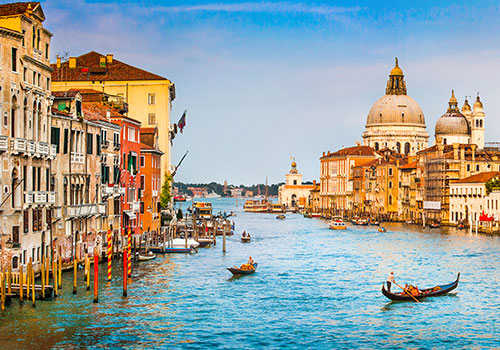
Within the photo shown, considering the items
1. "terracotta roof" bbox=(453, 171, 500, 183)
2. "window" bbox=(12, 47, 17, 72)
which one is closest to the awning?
"window" bbox=(12, 47, 17, 72)

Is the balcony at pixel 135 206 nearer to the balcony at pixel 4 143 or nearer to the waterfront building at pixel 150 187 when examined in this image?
the waterfront building at pixel 150 187

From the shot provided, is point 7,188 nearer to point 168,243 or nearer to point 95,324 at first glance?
point 95,324

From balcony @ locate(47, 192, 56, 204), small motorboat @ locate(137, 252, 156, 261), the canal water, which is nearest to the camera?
the canal water

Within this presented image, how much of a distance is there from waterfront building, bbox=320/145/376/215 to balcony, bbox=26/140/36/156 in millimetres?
93154

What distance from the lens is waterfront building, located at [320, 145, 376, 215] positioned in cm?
12244

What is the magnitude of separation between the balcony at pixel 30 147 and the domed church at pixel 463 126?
10199 cm

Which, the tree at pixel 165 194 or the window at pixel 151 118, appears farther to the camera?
the window at pixel 151 118

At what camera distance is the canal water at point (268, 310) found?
23172mm

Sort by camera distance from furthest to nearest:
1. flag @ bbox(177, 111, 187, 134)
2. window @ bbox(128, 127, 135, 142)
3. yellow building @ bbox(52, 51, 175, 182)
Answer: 1. flag @ bbox(177, 111, 187, 134)
2. yellow building @ bbox(52, 51, 175, 182)
3. window @ bbox(128, 127, 135, 142)

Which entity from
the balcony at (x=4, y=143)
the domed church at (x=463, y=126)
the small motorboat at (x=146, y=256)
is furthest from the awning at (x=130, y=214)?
the domed church at (x=463, y=126)

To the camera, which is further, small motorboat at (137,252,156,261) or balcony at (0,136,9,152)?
small motorboat at (137,252,156,261)

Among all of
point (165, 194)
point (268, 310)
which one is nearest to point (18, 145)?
point (268, 310)

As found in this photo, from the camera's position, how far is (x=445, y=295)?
103ft

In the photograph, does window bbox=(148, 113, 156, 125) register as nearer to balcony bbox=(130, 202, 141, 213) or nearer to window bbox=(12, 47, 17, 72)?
balcony bbox=(130, 202, 141, 213)
